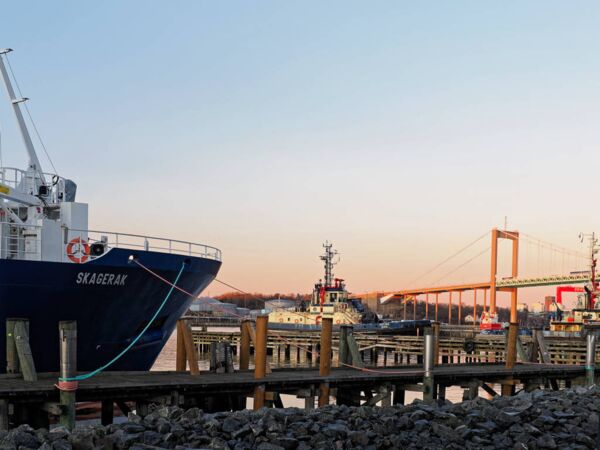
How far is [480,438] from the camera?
1264 centimetres

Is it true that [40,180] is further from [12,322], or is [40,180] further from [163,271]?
[12,322]

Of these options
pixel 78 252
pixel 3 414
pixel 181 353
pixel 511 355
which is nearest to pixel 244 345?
pixel 181 353

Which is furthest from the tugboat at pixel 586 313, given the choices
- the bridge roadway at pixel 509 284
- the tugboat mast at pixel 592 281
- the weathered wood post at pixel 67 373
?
the weathered wood post at pixel 67 373

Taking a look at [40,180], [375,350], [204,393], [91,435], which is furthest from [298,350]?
[91,435]

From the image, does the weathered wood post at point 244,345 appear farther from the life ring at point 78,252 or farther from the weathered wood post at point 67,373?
the weathered wood post at point 67,373

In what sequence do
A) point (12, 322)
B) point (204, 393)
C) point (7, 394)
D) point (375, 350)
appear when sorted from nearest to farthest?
point (7, 394) → point (12, 322) → point (204, 393) → point (375, 350)

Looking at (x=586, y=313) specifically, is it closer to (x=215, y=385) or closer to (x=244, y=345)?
(x=244, y=345)

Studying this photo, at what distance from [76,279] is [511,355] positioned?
1174cm

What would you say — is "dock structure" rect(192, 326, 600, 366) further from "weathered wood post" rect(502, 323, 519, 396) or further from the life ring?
the life ring

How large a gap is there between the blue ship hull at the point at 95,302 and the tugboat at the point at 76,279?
0.08ft

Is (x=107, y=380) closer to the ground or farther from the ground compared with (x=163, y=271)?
closer to the ground

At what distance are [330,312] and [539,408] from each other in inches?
1888

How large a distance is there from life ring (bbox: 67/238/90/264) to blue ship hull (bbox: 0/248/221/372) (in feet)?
2.03

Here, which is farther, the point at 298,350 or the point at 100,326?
the point at 298,350
